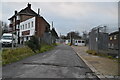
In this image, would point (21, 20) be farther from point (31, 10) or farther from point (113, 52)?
point (113, 52)

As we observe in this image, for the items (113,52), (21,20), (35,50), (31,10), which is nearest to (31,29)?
(21,20)

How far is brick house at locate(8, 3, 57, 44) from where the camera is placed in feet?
141

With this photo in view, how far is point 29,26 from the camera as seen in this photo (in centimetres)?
4656

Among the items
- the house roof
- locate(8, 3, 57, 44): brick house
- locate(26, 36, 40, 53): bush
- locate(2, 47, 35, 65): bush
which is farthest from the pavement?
the house roof

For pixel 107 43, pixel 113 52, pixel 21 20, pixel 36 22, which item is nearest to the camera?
pixel 113 52

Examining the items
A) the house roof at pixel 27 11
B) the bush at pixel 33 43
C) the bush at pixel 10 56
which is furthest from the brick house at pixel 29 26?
the bush at pixel 10 56

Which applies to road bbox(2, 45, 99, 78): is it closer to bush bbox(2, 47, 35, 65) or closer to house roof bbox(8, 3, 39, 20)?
bush bbox(2, 47, 35, 65)

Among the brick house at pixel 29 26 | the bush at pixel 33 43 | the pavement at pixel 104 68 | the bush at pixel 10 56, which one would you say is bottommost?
the pavement at pixel 104 68

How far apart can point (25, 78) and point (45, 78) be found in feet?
2.71

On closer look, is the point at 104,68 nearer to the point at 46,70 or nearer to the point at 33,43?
the point at 46,70

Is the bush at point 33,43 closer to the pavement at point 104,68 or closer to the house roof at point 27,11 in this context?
the pavement at point 104,68

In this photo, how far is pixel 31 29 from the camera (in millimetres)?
44969

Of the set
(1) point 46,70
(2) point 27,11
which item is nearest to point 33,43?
(1) point 46,70

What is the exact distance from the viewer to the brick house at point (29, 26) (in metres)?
43.0
